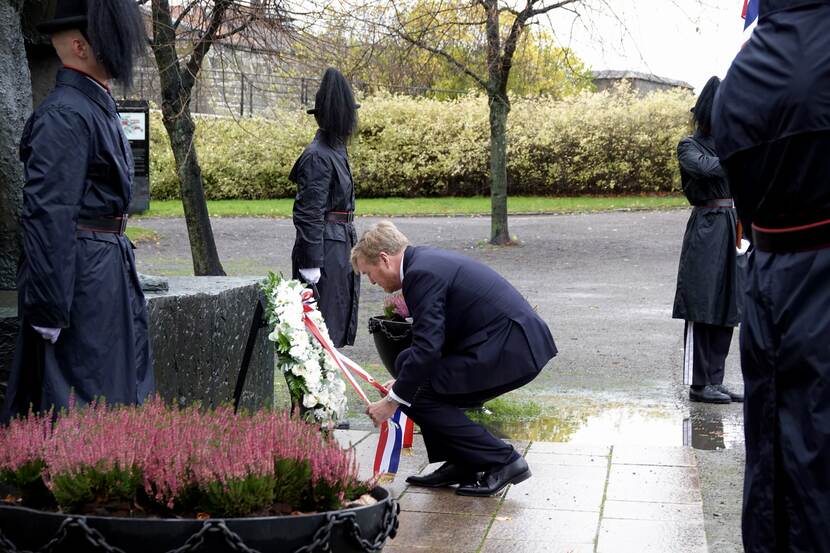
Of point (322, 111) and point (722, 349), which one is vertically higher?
point (322, 111)

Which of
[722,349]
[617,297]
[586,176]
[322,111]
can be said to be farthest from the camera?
[586,176]

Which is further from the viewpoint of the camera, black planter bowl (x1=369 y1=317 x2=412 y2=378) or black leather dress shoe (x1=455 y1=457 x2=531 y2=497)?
black planter bowl (x1=369 y1=317 x2=412 y2=378)

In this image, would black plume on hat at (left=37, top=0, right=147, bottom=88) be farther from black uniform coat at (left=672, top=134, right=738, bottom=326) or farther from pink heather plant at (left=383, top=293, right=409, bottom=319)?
black uniform coat at (left=672, top=134, right=738, bottom=326)

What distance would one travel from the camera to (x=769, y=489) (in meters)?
2.81

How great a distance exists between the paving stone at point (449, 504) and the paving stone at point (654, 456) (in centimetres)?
100

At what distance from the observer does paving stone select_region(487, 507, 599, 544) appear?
4848 millimetres

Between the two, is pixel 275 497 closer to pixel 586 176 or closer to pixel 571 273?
pixel 571 273

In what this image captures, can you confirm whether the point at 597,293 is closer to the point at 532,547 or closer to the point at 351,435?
the point at 351,435

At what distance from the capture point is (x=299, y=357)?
210 inches

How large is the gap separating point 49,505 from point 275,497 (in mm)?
594

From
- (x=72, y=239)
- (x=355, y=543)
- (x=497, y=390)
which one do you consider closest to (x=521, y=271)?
(x=497, y=390)

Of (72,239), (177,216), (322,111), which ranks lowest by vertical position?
(177,216)

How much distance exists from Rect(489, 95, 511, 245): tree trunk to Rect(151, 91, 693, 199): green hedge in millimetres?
7661

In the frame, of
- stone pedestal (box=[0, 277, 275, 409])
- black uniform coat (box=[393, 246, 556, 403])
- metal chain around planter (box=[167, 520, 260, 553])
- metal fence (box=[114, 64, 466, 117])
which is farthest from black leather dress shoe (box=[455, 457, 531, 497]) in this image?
metal fence (box=[114, 64, 466, 117])
